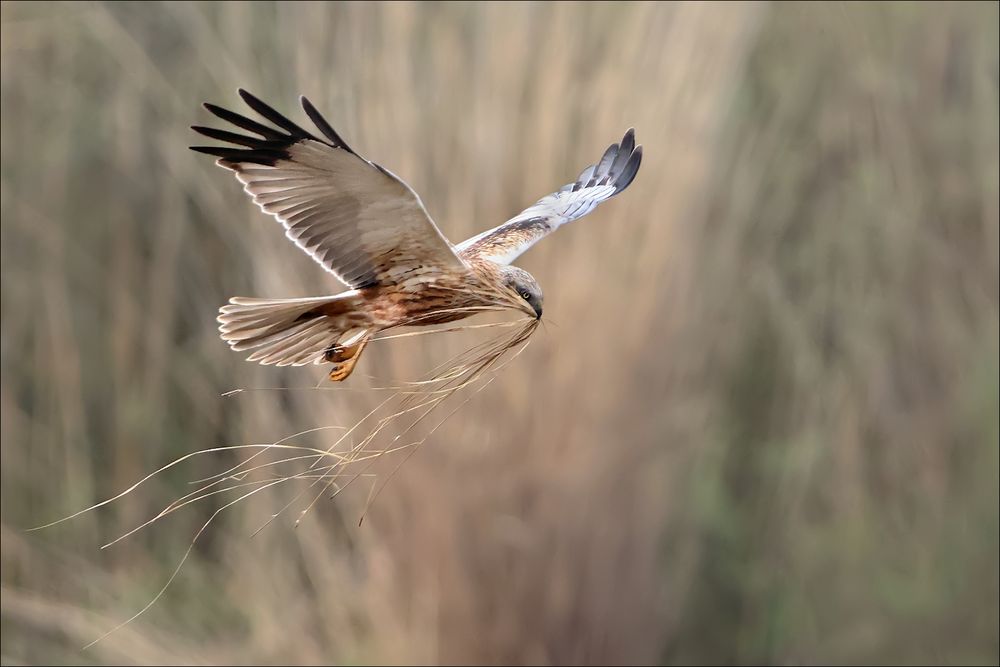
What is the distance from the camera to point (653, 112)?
97.5 inches

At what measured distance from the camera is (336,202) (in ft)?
4.11

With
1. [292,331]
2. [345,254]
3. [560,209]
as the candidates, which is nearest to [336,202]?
[345,254]

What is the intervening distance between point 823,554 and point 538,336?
908 mm

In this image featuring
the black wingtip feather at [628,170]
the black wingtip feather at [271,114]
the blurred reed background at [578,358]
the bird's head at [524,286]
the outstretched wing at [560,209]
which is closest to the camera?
the black wingtip feather at [271,114]

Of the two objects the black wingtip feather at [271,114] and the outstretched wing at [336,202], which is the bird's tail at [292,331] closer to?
the outstretched wing at [336,202]

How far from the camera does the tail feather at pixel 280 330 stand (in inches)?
51.9

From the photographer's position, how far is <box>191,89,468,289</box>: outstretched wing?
1.16 m

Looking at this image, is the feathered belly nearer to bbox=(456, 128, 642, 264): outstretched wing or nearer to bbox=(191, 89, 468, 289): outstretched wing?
bbox=(191, 89, 468, 289): outstretched wing

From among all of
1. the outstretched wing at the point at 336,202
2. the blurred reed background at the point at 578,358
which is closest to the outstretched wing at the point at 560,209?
the outstretched wing at the point at 336,202

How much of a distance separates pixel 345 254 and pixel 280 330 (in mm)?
140

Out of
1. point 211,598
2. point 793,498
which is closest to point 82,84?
point 211,598

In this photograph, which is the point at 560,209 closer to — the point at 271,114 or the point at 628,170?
the point at 628,170

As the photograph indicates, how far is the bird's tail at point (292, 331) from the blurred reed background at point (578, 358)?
1.06 metres

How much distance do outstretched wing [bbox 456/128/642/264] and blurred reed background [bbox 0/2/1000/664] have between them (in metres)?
0.56
